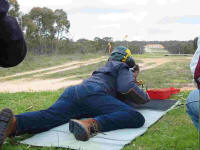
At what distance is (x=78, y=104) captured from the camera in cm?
354

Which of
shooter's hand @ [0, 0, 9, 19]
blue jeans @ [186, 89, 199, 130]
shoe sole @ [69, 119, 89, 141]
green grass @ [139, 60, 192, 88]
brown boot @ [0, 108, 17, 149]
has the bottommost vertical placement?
green grass @ [139, 60, 192, 88]

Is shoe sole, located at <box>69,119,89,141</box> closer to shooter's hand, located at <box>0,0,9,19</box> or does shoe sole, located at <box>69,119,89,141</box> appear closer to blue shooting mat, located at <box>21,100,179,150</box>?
blue shooting mat, located at <box>21,100,179,150</box>

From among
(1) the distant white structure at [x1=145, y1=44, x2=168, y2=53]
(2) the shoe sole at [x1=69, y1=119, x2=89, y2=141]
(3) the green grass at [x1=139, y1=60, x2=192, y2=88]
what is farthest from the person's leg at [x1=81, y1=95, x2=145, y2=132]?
(1) the distant white structure at [x1=145, y1=44, x2=168, y2=53]

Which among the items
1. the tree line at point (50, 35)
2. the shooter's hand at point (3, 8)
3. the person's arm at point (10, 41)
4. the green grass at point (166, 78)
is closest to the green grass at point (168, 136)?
the person's arm at point (10, 41)

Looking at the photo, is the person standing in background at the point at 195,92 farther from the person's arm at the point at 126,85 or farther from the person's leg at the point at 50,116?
the person's leg at the point at 50,116

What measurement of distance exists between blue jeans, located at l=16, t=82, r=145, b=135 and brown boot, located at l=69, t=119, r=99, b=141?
0.12 meters

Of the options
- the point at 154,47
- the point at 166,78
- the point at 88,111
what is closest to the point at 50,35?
the point at 154,47

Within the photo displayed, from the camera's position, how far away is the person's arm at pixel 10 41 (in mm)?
1704

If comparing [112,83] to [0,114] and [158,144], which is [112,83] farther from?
[0,114]

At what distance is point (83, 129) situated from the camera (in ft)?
9.82

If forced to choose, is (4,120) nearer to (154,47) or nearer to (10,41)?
(10,41)

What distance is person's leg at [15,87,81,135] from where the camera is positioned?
10.2 ft

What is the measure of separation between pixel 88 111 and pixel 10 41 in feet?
6.55

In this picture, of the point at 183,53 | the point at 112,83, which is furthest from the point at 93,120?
the point at 183,53
